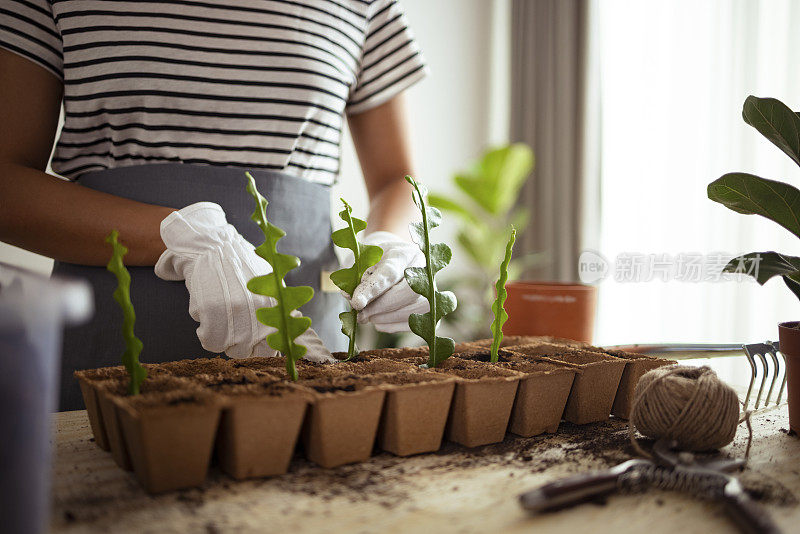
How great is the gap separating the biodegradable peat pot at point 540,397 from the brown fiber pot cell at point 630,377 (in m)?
0.10

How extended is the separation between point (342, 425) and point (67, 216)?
0.58 m

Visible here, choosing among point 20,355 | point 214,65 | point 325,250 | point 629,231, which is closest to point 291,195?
point 325,250

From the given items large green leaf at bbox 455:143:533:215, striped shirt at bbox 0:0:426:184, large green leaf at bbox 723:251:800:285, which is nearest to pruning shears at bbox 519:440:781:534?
large green leaf at bbox 723:251:800:285

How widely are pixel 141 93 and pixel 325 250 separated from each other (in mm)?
414

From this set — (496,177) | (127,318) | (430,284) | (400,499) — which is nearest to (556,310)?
(430,284)

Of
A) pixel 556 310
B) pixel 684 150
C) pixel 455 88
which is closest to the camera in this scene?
pixel 556 310

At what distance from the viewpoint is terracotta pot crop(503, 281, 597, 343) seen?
3.16 feet

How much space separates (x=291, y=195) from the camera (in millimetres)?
1031

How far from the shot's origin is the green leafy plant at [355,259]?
690 millimetres

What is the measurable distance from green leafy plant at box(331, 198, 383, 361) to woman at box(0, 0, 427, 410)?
0.02m

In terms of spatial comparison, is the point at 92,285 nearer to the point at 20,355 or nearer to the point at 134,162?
the point at 134,162

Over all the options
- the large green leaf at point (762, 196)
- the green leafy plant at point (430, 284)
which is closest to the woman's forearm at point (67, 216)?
the green leafy plant at point (430, 284)

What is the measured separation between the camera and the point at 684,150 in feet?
8.59

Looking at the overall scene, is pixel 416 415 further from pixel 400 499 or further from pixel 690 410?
pixel 690 410
